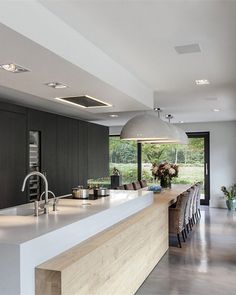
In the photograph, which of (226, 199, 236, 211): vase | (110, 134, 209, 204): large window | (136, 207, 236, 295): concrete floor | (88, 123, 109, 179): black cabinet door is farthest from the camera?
(110, 134, 209, 204): large window

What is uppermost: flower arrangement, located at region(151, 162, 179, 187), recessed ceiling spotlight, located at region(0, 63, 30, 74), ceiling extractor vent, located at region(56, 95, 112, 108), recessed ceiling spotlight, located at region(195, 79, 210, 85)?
recessed ceiling spotlight, located at region(195, 79, 210, 85)

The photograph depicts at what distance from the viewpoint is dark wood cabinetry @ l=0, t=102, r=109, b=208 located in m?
5.52

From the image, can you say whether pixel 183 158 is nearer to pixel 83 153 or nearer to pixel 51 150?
pixel 83 153

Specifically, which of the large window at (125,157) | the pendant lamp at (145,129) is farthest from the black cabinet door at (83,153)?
the large window at (125,157)

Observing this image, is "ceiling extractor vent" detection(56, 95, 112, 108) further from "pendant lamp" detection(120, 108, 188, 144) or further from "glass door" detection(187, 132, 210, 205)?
"glass door" detection(187, 132, 210, 205)

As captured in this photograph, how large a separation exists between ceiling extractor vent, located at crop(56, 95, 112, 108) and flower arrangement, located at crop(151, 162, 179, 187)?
9.56ft

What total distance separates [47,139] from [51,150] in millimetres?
266

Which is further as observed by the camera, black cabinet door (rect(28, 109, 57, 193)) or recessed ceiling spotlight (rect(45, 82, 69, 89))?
black cabinet door (rect(28, 109, 57, 193))

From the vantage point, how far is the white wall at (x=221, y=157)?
10508mm

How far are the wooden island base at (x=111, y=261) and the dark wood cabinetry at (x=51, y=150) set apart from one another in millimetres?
2352

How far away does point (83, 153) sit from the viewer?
831cm

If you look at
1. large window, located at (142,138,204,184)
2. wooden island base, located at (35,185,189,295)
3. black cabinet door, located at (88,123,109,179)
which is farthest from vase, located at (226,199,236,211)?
wooden island base, located at (35,185,189,295)

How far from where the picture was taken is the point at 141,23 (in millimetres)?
2941

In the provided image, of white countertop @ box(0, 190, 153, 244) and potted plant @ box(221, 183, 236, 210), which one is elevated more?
white countertop @ box(0, 190, 153, 244)
